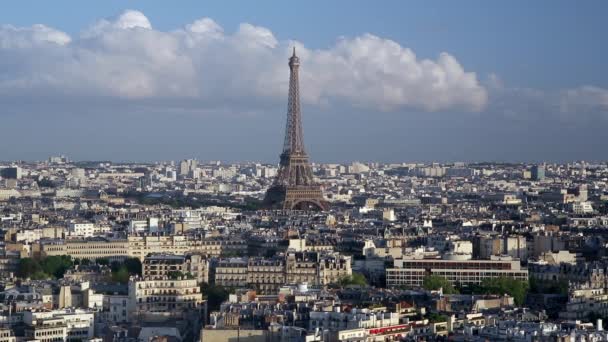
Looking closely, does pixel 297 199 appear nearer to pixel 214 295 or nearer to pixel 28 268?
pixel 28 268

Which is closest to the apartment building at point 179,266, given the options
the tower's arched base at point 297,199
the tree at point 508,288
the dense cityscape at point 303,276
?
the dense cityscape at point 303,276

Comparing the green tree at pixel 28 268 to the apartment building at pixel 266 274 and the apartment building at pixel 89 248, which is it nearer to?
the apartment building at pixel 89 248

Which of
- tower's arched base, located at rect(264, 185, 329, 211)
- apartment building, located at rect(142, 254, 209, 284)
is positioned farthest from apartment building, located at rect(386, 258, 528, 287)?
tower's arched base, located at rect(264, 185, 329, 211)

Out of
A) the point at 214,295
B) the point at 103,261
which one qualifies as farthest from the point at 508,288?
the point at 103,261

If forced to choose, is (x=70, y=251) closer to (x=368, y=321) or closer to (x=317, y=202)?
(x=368, y=321)

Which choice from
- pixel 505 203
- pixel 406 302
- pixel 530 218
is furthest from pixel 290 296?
pixel 505 203
